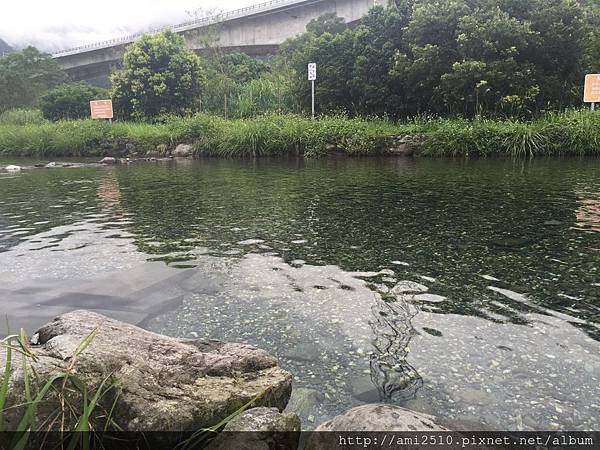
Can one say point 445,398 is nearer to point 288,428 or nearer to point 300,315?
point 288,428

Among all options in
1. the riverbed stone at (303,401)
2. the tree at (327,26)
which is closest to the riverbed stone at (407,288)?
the riverbed stone at (303,401)

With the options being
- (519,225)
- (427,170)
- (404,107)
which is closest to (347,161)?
(427,170)

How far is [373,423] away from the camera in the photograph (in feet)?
6.17

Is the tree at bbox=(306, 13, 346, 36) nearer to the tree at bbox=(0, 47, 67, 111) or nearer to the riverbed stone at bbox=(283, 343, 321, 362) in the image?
the tree at bbox=(0, 47, 67, 111)

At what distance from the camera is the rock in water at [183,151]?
1839cm

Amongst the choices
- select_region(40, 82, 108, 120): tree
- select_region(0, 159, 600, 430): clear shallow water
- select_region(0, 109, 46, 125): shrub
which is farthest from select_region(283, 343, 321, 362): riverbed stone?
select_region(0, 109, 46, 125): shrub

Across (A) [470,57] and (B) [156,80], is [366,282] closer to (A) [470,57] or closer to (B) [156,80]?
(A) [470,57]

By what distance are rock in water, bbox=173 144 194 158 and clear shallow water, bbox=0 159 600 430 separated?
1014 cm

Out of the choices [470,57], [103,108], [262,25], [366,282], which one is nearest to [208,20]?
[262,25]

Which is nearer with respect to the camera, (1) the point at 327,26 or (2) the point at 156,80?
(2) the point at 156,80

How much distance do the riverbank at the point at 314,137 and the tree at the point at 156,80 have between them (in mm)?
2561

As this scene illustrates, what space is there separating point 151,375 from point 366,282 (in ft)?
7.75

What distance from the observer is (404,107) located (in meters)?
18.6

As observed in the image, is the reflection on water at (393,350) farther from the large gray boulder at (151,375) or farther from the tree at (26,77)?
the tree at (26,77)
